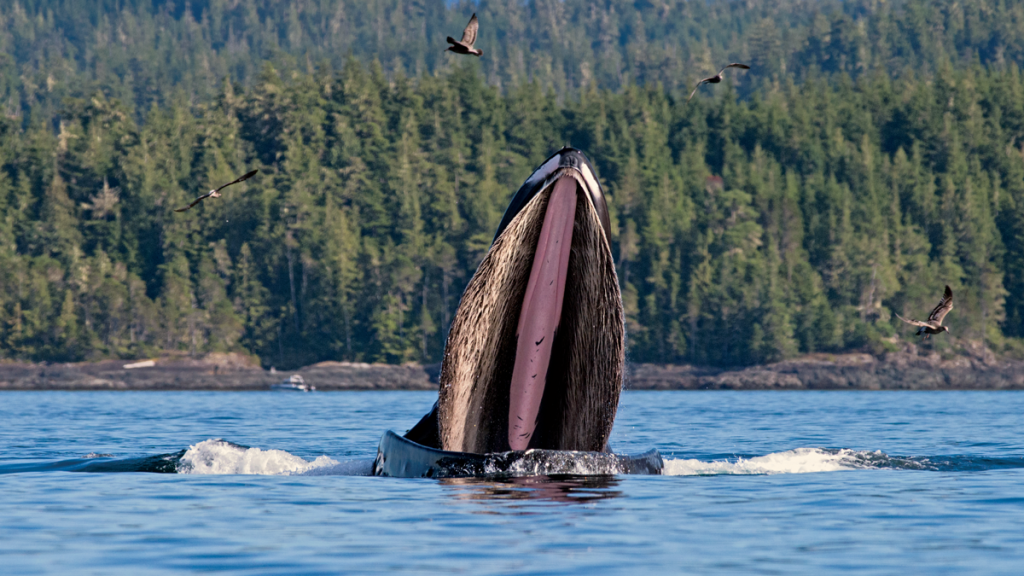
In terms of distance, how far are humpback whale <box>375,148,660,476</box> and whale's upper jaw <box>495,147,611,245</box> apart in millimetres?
12

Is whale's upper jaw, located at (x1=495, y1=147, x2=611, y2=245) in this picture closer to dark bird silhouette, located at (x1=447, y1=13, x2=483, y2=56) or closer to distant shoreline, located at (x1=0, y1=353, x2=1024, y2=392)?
dark bird silhouette, located at (x1=447, y1=13, x2=483, y2=56)

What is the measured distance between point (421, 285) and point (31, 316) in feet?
107

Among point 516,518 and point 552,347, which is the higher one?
point 552,347

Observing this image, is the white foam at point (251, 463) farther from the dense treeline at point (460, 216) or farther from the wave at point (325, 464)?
the dense treeline at point (460, 216)

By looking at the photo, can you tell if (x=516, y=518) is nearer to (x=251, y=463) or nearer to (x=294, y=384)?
(x=251, y=463)

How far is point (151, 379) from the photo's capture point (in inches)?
3957

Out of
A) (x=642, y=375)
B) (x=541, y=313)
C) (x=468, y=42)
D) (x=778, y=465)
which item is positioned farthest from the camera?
(x=642, y=375)

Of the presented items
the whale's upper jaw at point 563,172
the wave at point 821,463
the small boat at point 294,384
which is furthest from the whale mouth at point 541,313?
the small boat at point 294,384

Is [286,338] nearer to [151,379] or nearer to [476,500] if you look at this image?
[151,379]

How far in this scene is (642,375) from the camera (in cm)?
10338

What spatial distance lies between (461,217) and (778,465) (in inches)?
4032

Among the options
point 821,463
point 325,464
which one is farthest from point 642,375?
point 325,464

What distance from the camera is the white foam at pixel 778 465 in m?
16.5

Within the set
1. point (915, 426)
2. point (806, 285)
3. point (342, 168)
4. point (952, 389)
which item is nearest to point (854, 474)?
point (915, 426)
